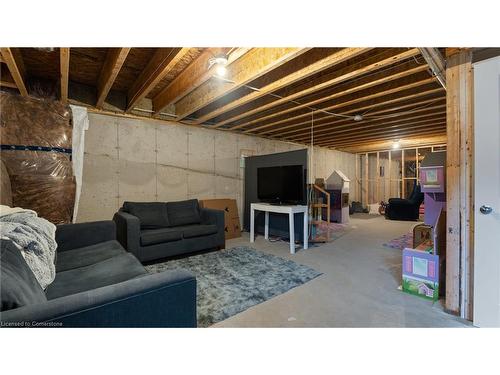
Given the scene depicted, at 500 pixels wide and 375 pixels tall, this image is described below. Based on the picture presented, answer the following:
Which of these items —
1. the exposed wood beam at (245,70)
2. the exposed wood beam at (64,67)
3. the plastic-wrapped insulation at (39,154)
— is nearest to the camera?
the exposed wood beam at (64,67)

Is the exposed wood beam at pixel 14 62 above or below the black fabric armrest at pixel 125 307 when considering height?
above

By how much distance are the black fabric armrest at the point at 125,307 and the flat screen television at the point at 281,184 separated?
3.00 meters

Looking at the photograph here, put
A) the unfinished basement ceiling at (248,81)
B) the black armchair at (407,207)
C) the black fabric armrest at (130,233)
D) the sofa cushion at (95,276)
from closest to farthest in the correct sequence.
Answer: the sofa cushion at (95,276) → the unfinished basement ceiling at (248,81) → the black fabric armrest at (130,233) → the black armchair at (407,207)

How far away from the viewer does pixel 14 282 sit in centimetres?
92

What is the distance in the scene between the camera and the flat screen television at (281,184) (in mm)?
3896

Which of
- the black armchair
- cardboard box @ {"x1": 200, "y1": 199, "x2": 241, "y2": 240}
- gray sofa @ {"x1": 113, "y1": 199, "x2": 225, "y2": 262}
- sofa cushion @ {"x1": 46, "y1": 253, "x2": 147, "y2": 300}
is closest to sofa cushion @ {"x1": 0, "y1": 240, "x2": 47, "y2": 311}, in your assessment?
sofa cushion @ {"x1": 46, "y1": 253, "x2": 147, "y2": 300}

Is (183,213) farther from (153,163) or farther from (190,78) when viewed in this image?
(190,78)

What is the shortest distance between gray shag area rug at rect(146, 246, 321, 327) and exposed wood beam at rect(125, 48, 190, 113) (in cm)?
223

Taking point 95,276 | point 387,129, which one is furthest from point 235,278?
point 387,129

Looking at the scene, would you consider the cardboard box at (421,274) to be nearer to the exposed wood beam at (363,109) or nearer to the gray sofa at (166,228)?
the exposed wood beam at (363,109)

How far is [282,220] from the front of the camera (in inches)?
172

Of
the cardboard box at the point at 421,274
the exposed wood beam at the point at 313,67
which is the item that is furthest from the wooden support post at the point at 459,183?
the exposed wood beam at the point at 313,67

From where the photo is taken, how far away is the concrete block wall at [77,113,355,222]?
3473 mm

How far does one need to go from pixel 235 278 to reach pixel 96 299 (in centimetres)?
177
